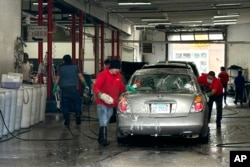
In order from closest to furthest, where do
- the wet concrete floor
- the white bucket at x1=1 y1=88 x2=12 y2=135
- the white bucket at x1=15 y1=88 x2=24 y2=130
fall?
the wet concrete floor → the white bucket at x1=1 y1=88 x2=12 y2=135 → the white bucket at x1=15 y1=88 x2=24 y2=130

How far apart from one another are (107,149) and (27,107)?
3.45 metres

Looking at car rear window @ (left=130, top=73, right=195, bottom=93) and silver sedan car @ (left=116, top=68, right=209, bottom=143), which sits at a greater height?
car rear window @ (left=130, top=73, right=195, bottom=93)

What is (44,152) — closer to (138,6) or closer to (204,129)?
(204,129)

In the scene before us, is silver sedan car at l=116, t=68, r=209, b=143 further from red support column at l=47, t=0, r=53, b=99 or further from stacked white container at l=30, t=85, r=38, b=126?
red support column at l=47, t=0, r=53, b=99

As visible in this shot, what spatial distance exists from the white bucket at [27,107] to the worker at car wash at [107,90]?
2892 millimetres

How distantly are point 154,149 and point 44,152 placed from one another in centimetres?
196

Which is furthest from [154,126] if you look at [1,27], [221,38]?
[221,38]

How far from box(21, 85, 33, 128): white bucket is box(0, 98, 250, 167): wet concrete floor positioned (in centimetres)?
22

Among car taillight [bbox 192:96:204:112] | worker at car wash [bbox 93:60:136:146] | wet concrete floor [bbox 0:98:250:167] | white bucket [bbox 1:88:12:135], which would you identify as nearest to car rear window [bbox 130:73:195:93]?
car taillight [bbox 192:96:204:112]

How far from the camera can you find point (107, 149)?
923cm

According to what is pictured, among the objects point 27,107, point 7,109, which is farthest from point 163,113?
point 27,107

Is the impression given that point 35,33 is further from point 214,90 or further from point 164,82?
point 164,82

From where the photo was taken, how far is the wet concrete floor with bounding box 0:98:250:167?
26.1ft

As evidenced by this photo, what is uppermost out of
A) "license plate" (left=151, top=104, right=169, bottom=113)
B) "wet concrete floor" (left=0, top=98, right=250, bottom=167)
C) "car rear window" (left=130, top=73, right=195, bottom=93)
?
"car rear window" (left=130, top=73, right=195, bottom=93)
